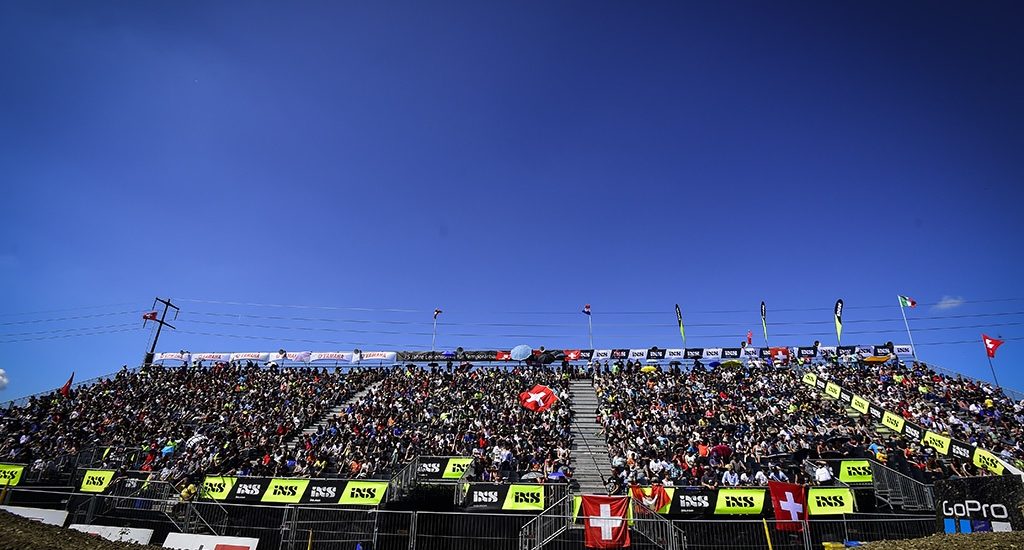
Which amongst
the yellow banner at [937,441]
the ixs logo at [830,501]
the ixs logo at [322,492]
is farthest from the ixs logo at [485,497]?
the yellow banner at [937,441]

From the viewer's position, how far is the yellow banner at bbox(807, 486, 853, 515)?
1645 cm

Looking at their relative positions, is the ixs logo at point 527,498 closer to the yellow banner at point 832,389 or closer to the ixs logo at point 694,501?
the ixs logo at point 694,501

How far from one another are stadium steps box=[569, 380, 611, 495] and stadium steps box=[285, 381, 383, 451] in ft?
48.6

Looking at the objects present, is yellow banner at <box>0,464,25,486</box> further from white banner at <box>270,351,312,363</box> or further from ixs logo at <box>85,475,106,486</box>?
white banner at <box>270,351,312,363</box>

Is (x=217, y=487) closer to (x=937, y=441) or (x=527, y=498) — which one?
(x=527, y=498)

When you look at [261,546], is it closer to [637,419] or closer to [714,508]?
[714,508]

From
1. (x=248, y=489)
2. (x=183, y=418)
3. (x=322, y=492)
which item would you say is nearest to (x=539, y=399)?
(x=322, y=492)

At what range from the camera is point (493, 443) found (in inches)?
1020

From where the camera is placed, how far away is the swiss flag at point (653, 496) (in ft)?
54.9

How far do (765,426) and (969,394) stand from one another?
50.5 ft

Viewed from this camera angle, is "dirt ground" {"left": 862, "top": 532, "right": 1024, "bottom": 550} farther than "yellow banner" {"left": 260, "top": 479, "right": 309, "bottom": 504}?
No

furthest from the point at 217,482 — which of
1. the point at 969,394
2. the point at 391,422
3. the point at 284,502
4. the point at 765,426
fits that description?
the point at 969,394

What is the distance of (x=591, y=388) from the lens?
35781 mm

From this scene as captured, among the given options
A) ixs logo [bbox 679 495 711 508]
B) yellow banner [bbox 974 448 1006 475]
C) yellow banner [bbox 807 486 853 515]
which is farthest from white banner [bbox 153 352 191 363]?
yellow banner [bbox 974 448 1006 475]
